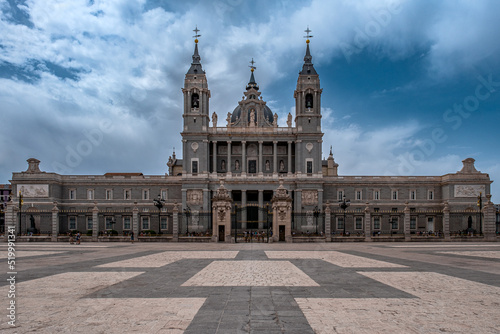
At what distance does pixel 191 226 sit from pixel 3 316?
56.3 meters

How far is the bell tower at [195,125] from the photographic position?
228 ft

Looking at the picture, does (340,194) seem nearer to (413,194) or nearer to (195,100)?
(413,194)

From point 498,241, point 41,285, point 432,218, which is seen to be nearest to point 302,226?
point 432,218

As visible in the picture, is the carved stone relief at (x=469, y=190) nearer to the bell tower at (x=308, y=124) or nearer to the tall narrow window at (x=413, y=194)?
the tall narrow window at (x=413, y=194)

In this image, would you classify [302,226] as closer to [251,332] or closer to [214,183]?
[214,183]

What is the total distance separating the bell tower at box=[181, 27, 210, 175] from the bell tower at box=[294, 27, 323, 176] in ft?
52.0

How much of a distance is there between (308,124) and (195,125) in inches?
759

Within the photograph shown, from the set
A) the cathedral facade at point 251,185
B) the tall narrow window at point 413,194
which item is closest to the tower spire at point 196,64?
the cathedral facade at point 251,185

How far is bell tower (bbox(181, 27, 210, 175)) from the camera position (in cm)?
6938

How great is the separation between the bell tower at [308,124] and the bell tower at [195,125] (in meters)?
15.8

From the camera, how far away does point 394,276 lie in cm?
1480

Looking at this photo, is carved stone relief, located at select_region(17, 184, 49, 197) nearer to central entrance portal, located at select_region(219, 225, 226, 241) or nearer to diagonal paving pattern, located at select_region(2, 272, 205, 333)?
central entrance portal, located at select_region(219, 225, 226, 241)

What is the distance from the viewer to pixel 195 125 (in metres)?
70.2

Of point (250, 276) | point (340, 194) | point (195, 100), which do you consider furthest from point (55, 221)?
point (340, 194)
